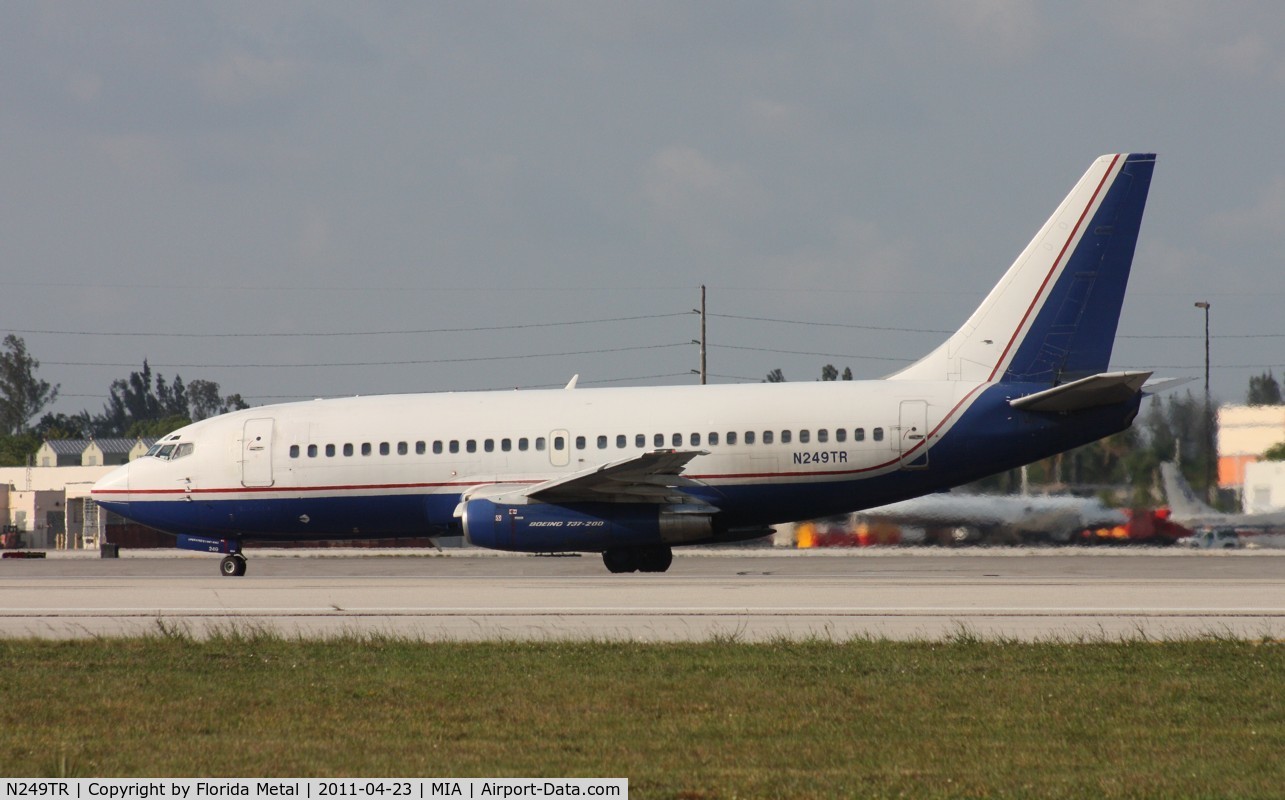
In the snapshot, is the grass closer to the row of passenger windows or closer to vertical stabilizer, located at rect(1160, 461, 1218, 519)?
the row of passenger windows

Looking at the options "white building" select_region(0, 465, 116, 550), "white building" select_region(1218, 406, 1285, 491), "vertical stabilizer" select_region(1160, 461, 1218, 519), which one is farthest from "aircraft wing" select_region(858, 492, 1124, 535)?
"white building" select_region(0, 465, 116, 550)

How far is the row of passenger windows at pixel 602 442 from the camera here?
27.8 meters

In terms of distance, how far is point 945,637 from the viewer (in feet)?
49.6

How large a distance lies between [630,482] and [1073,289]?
951 centimetres

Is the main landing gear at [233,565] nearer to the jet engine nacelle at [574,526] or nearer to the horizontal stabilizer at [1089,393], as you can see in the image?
the jet engine nacelle at [574,526]

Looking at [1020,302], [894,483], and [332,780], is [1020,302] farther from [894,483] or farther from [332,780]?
[332,780]

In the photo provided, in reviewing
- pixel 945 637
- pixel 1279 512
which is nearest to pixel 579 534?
pixel 945 637

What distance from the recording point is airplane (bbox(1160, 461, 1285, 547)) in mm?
33531

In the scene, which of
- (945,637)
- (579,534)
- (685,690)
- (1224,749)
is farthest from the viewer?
(579,534)

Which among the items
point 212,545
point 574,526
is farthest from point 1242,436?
point 212,545

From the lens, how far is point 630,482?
27.3 metres

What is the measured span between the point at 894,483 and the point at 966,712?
680 inches

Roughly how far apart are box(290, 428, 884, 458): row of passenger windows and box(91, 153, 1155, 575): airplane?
39 millimetres

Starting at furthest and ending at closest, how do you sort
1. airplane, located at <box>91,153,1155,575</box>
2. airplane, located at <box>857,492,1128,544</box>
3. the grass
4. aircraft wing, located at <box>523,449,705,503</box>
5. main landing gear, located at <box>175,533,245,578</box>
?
airplane, located at <box>857,492,1128,544</box> → main landing gear, located at <box>175,533,245,578</box> → airplane, located at <box>91,153,1155,575</box> → aircraft wing, located at <box>523,449,705,503</box> → the grass
